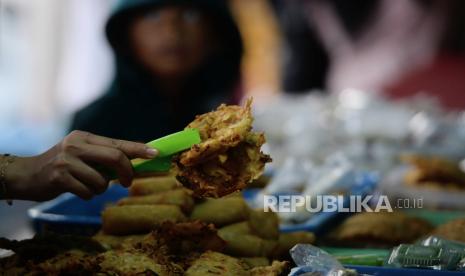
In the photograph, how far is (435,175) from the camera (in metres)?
3.07

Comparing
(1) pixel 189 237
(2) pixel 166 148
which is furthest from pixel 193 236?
(2) pixel 166 148

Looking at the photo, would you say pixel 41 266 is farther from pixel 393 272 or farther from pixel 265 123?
pixel 265 123

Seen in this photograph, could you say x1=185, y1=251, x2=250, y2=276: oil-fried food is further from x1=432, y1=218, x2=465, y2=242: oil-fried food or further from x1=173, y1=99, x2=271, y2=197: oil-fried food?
x1=432, y1=218, x2=465, y2=242: oil-fried food

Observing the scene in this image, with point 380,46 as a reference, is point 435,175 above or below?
below

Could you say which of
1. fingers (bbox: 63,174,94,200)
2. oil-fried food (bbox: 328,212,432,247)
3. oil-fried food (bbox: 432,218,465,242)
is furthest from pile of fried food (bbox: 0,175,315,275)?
oil-fried food (bbox: 432,218,465,242)

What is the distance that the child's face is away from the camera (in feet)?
13.1

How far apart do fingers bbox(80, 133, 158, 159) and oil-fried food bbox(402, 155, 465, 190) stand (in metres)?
1.80

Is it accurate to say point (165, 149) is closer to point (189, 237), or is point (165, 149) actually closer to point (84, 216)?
point (189, 237)

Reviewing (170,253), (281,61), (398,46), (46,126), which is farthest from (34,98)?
(170,253)

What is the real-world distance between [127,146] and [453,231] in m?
0.96

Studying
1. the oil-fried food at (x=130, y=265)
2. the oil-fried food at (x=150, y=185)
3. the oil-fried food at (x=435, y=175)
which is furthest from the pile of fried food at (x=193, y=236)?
the oil-fried food at (x=435, y=175)

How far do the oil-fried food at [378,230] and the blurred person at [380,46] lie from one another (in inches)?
152

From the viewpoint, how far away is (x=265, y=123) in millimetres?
4172

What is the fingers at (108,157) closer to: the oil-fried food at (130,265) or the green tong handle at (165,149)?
the green tong handle at (165,149)
